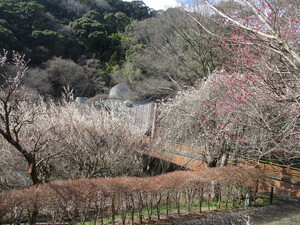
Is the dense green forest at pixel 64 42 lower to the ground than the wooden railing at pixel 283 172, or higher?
higher

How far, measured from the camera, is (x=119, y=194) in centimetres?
666

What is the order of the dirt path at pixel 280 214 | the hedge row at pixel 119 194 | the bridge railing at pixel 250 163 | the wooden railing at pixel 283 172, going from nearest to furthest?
the hedge row at pixel 119 194 → the dirt path at pixel 280 214 → the wooden railing at pixel 283 172 → the bridge railing at pixel 250 163

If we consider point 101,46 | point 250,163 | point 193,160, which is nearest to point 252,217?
point 250,163

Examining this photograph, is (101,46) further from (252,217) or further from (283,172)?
(252,217)

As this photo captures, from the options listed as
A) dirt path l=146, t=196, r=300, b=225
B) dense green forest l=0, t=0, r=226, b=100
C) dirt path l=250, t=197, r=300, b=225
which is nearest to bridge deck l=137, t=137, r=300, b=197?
dirt path l=250, t=197, r=300, b=225

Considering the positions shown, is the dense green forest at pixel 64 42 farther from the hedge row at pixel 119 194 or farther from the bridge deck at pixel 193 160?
the hedge row at pixel 119 194

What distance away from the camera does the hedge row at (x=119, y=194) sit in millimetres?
5605

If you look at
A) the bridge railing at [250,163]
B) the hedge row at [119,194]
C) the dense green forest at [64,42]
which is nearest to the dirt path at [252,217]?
the hedge row at [119,194]

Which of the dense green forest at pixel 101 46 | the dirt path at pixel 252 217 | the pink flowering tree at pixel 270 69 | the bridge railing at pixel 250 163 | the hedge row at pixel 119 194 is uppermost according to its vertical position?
the dense green forest at pixel 101 46

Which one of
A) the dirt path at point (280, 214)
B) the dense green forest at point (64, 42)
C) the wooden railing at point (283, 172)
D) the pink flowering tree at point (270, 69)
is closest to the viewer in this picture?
the pink flowering tree at point (270, 69)

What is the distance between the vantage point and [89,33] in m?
36.1

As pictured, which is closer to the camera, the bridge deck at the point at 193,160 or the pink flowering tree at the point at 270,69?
the pink flowering tree at the point at 270,69

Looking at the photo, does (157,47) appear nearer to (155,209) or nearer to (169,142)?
(169,142)

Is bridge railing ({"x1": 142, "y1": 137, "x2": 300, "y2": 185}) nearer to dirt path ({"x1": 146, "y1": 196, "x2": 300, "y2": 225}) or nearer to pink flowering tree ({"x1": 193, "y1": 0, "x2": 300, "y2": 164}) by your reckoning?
dirt path ({"x1": 146, "y1": 196, "x2": 300, "y2": 225})
